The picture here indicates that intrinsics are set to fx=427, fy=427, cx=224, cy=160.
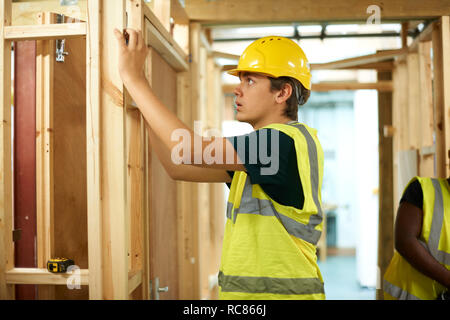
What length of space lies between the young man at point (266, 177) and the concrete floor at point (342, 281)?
3692 millimetres

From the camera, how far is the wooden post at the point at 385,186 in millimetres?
3908

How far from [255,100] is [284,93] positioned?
11cm

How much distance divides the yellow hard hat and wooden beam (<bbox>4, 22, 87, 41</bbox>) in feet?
1.88

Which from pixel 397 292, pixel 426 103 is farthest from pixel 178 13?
pixel 397 292

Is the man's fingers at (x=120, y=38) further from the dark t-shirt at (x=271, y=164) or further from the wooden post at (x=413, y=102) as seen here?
the wooden post at (x=413, y=102)

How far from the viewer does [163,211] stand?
230cm

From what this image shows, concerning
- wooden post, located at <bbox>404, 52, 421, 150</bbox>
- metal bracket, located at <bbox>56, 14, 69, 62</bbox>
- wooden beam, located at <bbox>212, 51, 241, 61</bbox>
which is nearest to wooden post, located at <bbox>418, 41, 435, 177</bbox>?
wooden post, located at <bbox>404, 52, 421, 150</bbox>

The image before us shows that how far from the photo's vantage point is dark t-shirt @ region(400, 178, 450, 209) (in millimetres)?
2102

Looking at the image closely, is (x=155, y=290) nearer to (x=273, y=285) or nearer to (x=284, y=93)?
(x=273, y=285)

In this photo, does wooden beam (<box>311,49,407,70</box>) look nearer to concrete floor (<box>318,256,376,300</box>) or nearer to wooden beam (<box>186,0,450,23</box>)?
wooden beam (<box>186,0,450,23</box>)

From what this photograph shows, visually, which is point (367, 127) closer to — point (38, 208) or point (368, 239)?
point (368, 239)

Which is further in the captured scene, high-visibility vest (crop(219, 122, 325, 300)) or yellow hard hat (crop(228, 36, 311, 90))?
yellow hard hat (crop(228, 36, 311, 90))

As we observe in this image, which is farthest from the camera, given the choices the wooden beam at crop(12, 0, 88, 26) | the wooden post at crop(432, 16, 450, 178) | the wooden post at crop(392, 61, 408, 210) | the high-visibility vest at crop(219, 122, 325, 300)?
the wooden post at crop(392, 61, 408, 210)
